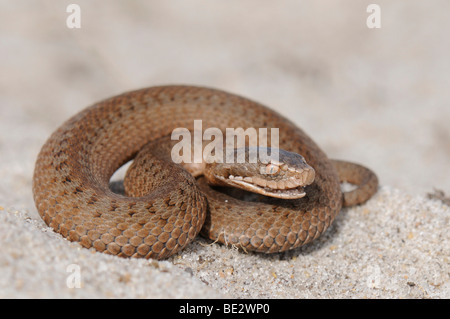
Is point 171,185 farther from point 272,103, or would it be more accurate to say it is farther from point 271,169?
point 272,103

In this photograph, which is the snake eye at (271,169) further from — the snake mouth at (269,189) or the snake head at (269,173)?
the snake mouth at (269,189)

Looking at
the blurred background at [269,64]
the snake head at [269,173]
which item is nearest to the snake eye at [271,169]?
the snake head at [269,173]

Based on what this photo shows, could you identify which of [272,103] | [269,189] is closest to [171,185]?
[269,189]

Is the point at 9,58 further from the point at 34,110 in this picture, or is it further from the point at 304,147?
the point at 304,147

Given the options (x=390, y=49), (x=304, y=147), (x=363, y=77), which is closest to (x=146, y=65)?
(x=363, y=77)

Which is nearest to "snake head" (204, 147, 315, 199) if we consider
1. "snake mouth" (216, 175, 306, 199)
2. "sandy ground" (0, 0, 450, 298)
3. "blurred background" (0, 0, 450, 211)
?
"snake mouth" (216, 175, 306, 199)
